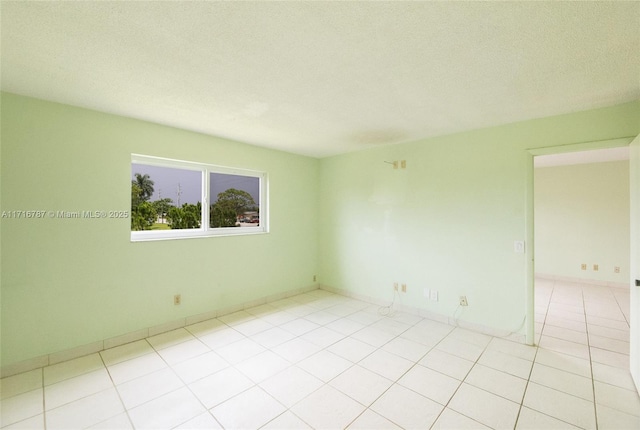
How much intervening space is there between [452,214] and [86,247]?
395 cm

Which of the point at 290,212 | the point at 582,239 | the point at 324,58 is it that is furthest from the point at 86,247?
the point at 582,239

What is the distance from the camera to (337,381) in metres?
2.17

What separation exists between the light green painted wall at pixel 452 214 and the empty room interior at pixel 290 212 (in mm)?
23

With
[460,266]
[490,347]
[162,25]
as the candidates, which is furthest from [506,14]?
[490,347]

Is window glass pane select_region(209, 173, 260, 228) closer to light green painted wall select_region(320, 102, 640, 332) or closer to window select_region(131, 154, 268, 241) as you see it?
window select_region(131, 154, 268, 241)

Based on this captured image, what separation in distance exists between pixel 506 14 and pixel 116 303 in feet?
12.5

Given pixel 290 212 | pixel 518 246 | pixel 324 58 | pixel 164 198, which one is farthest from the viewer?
pixel 290 212

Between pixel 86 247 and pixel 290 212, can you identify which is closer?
pixel 86 247

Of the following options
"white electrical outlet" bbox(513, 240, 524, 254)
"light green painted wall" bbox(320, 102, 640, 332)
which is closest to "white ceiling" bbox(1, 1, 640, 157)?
"light green painted wall" bbox(320, 102, 640, 332)

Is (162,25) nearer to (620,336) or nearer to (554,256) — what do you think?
(620,336)

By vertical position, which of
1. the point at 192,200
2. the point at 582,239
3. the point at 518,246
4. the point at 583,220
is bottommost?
the point at 582,239

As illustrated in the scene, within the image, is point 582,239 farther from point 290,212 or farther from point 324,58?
point 324,58

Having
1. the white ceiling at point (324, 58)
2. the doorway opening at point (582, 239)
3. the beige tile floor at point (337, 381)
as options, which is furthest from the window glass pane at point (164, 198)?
the doorway opening at point (582, 239)

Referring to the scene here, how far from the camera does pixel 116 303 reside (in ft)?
8.95
